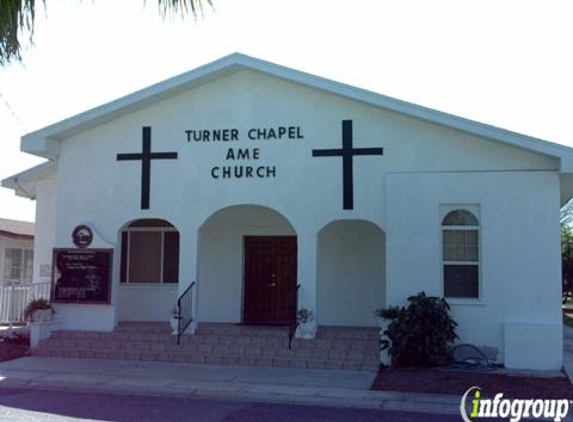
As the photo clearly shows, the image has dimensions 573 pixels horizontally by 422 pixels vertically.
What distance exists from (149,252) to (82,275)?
84.5 inches

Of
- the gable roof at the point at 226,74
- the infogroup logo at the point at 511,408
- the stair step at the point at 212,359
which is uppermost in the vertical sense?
the gable roof at the point at 226,74

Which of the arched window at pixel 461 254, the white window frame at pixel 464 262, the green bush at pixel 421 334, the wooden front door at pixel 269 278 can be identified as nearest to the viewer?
the green bush at pixel 421 334

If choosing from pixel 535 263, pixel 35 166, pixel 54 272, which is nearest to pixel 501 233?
pixel 535 263

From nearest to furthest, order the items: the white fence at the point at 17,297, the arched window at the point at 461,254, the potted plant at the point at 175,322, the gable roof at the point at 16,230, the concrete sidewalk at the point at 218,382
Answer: the concrete sidewalk at the point at 218,382
the arched window at the point at 461,254
the potted plant at the point at 175,322
the white fence at the point at 17,297
the gable roof at the point at 16,230

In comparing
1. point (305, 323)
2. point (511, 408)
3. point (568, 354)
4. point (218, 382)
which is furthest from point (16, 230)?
point (511, 408)

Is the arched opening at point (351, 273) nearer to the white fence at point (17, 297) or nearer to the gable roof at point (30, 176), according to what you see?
the white fence at point (17, 297)

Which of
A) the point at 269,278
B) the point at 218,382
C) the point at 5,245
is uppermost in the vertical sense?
the point at 5,245

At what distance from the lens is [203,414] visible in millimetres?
8938

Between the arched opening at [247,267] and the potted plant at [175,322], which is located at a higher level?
the arched opening at [247,267]

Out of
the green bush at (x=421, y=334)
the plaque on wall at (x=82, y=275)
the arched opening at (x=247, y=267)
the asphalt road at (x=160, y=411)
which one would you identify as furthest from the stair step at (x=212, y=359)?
the arched opening at (x=247, y=267)

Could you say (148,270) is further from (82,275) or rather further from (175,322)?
(175,322)

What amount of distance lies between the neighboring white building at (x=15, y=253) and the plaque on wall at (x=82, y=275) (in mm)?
6245

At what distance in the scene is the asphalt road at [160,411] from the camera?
8680 mm

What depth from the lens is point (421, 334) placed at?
12.0m
